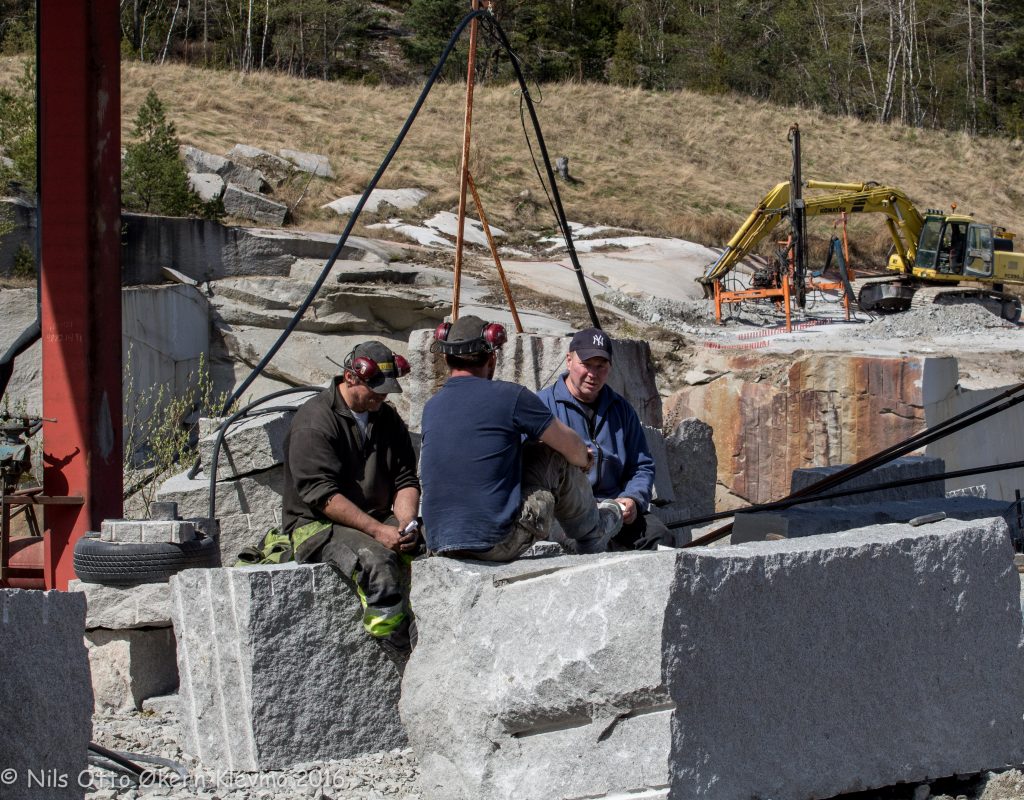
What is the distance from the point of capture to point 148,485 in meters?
9.13

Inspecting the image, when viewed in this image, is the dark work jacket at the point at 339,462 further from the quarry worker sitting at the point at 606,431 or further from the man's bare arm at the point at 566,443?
the man's bare arm at the point at 566,443

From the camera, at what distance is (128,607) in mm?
5195

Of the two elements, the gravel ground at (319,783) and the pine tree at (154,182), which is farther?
the pine tree at (154,182)

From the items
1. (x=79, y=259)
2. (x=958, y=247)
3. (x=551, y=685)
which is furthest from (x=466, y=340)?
(x=958, y=247)

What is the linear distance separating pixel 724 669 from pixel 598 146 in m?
32.6

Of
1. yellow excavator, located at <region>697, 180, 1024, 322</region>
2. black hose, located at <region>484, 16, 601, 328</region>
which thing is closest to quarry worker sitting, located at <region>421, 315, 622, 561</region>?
black hose, located at <region>484, 16, 601, 328</region>

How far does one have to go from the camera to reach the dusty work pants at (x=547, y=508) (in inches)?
160

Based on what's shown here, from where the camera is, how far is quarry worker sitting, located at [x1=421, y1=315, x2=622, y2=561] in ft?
13.2

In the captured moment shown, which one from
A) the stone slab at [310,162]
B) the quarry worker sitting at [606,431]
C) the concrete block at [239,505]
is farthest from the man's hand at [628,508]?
the stone slab at [310,162]

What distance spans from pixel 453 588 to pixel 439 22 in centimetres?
4854

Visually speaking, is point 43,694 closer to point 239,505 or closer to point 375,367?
point 375,367

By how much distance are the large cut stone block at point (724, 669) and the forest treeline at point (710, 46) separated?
44.6 m

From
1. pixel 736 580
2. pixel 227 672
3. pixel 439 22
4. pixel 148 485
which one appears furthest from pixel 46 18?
pixel 439 22

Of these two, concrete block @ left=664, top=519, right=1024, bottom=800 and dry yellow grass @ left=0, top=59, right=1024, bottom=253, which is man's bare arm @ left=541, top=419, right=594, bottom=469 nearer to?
concrete block @ left=664, top=519, right=1024, bottom=800
